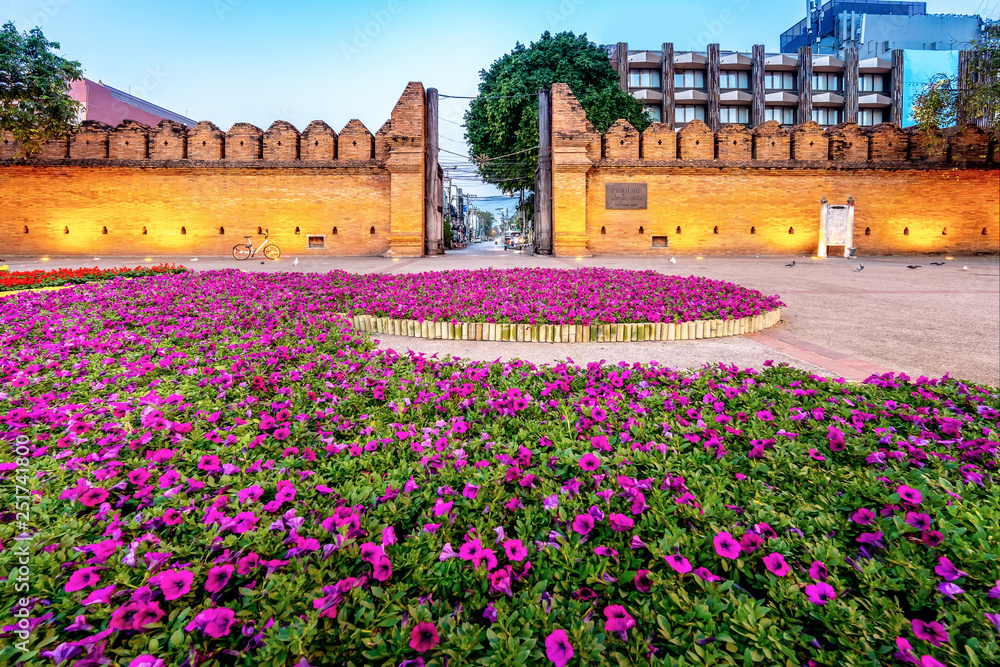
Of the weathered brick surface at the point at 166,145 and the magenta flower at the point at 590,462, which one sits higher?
the weathered brick surface at the point at 166,145

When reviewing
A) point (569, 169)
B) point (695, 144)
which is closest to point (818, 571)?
point (569, 169)

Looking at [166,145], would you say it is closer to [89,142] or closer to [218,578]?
[89,142]

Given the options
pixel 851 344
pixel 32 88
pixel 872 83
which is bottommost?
pixel 851 344

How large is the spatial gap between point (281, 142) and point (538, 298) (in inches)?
711

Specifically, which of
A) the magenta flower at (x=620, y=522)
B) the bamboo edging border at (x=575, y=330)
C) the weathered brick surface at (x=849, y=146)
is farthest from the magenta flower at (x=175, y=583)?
the weathered brick surface at (x=849, y=146)

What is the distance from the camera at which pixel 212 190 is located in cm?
1983

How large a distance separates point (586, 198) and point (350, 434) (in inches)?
737

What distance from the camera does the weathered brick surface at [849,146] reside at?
2048cm

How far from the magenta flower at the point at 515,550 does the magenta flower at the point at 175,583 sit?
34.1 inches

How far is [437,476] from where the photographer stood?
6.78 feet

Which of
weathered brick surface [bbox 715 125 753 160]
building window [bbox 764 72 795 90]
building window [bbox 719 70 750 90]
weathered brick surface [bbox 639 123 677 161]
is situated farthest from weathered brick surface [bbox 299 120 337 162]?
building window [bbox 764 72 795 90]

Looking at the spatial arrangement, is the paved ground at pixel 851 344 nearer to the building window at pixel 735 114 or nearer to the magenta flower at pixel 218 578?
the magenta flower at pixel 218 578

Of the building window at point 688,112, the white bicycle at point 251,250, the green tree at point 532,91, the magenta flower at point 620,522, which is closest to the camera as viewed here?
the magenta flower at point 620,522

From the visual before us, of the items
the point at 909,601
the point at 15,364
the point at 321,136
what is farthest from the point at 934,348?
the point at 321,136
